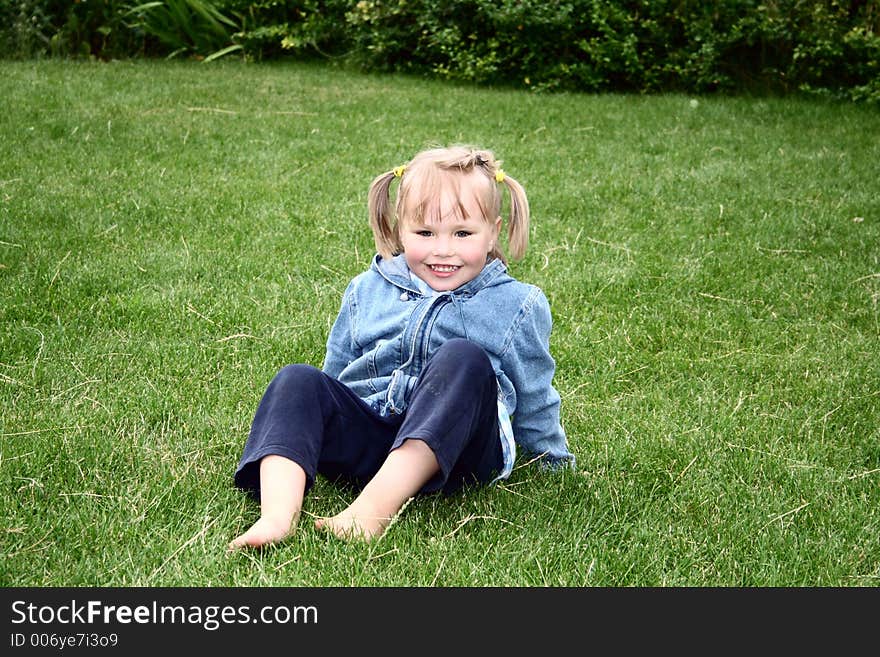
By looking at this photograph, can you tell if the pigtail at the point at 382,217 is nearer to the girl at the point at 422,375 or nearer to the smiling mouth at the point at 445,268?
the girl at the point at 422,375

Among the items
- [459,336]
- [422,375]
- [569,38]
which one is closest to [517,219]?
[459,336]

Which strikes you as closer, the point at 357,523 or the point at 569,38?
the point at 357,523

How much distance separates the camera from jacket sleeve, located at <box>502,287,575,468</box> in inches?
110

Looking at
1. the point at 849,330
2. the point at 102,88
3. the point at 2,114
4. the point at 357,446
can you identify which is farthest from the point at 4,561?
the point at 102,88

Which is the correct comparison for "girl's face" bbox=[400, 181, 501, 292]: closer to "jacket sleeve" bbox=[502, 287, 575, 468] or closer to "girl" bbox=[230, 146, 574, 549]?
"girl" bbox=[230, 146, 574, 549]

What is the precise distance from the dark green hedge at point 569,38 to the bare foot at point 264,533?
753 cm

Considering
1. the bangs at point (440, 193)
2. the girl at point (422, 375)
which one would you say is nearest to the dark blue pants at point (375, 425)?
the girl at point (422, 375)

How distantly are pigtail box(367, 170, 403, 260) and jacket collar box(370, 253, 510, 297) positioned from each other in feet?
0.13

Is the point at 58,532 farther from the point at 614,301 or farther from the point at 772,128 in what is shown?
the point at 772,128

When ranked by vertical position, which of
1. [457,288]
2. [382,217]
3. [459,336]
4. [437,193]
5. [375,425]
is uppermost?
[437,193]

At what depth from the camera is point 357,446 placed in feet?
8.84

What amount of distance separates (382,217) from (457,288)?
0.33 metres

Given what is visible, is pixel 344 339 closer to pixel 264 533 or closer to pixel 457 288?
pixel 457 288

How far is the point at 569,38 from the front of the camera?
959 cm
